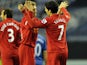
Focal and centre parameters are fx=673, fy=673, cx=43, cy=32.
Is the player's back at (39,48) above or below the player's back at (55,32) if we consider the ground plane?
below

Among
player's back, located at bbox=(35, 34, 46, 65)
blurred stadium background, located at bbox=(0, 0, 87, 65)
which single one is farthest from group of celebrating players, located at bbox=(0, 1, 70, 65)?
blurred stadium background, located at bbox=(0, 0, 87, 65)

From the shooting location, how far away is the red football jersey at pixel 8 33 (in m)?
11.8

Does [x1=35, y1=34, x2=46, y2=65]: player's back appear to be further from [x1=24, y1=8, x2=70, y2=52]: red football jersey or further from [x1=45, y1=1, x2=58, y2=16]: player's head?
[x1=45, y1=1, x2=58, y2=16]: player's head

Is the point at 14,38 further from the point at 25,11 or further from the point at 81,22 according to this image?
the point at 81,22

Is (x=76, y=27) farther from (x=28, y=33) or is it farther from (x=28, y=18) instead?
(x=28, y=18)

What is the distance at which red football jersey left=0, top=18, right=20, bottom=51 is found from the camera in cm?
1184

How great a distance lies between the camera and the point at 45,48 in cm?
1170

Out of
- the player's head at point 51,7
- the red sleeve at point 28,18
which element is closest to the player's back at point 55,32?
the player's head at point 51,7

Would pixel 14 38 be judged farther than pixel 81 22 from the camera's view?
No

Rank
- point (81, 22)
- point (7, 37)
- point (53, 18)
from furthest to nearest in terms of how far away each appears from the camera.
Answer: point (81, 22) → point (7, 37) → point (53, 18)

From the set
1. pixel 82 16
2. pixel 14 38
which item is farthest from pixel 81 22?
pixel 14 38

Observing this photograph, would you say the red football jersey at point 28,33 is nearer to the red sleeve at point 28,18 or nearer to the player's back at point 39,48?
the red sleeve at point 28,18

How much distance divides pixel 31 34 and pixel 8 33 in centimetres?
63

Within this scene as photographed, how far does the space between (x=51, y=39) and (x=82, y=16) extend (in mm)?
6084
